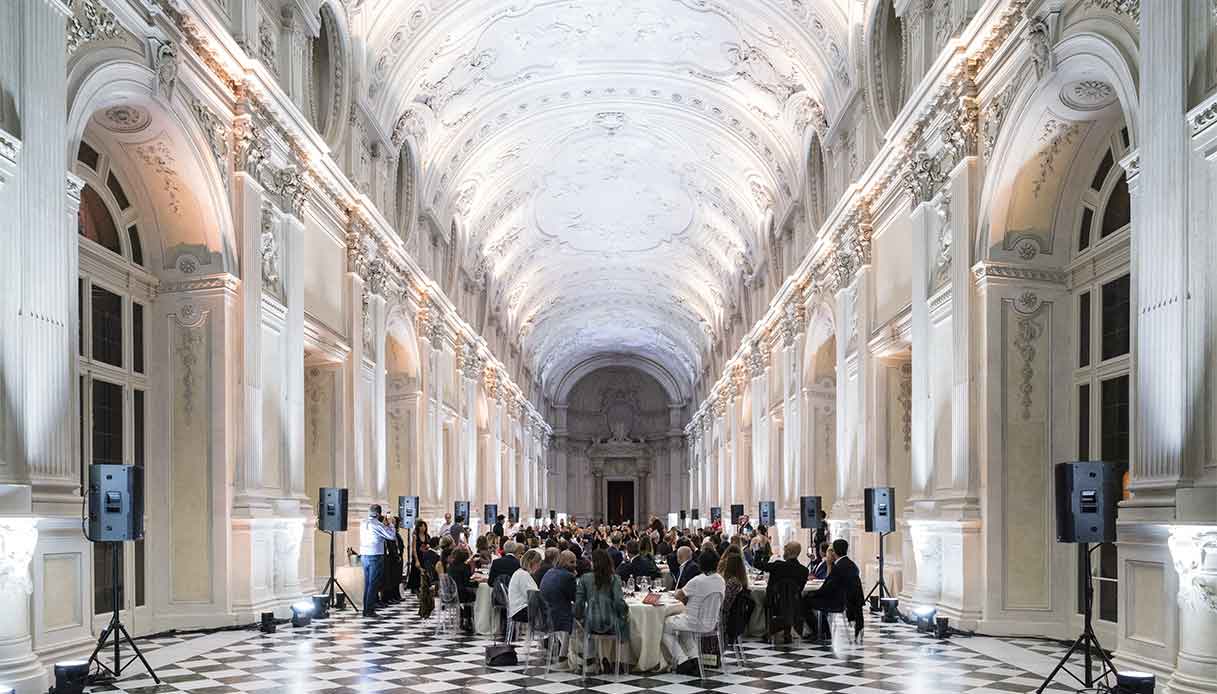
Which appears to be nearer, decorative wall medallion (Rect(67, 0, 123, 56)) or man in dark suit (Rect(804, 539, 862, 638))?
decorative wall medallion (Rect(67, 0, 123, 56))

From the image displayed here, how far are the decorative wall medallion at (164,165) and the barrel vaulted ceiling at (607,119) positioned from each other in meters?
6.51

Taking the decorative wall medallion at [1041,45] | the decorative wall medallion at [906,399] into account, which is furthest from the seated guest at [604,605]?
the decorative wall medallion at [906,399]

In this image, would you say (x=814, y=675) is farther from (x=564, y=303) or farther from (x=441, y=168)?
(x=564, y=303)

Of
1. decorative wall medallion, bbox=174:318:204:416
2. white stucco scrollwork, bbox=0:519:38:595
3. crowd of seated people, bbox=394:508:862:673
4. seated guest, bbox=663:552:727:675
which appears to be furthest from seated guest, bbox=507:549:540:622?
white stucco scrollwork, bbox=0:519:38:595

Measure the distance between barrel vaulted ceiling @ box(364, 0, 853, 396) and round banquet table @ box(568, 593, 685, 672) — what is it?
36.3 ft

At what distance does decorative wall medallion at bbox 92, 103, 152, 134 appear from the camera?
11.2 meters

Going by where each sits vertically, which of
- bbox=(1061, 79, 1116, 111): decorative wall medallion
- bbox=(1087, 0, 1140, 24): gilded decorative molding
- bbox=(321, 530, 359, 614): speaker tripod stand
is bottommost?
bbox=(321, 530, 359, 614): speaker tripod stand

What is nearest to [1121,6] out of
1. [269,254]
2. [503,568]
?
[503,568]

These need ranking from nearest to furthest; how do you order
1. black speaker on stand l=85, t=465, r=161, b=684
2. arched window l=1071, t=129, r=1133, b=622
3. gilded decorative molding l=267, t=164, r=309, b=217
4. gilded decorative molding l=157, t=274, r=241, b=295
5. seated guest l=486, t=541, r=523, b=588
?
black speaker on stand l=85, t=465, r=161, b=684 < arched window l=1071, t=129, r=1133, b=622 < seated guest l=486, t=541, r=523, b=588 < gilded decorative molding l=157, t=274, r=241, b=295 < gilded decorative molding l=267, t=164, r=309, b=217

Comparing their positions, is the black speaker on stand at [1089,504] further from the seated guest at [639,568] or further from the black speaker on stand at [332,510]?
the black speaker on stand at [332,510]

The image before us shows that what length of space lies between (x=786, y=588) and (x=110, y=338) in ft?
25.7

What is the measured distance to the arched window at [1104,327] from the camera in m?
Answer: 11.1

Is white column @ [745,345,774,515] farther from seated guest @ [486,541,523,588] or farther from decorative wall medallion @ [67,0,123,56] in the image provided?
decorative wall medallion @ [67,0,123,56]

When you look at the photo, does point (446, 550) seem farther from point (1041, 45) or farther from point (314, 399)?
point (1041, 45)
